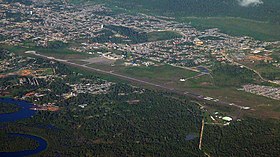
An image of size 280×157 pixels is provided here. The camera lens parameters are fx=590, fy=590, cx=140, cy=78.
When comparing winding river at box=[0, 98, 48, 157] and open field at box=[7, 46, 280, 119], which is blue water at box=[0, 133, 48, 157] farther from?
open field at box=[7, 46, 280, 119]

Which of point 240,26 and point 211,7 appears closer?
point 240,26

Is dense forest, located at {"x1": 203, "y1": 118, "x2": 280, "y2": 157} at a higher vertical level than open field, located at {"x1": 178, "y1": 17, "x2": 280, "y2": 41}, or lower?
higher

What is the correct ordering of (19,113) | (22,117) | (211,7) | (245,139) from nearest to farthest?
(245,139), (22,117), (19,113), (211,7)

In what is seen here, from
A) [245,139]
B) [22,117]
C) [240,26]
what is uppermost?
[245,139]

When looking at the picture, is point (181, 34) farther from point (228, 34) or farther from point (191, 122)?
→ point (191, 122)

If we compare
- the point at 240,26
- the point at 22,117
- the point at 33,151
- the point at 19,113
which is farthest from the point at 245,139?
the point at 240,26

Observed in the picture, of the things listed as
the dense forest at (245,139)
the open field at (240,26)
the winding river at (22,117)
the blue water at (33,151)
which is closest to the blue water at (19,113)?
the winding river at (22,117)

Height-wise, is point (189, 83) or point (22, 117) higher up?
point (22, 117)

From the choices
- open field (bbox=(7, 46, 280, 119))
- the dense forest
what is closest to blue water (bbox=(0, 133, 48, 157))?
the dense forest

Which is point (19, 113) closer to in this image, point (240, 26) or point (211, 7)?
point (240, 26)
